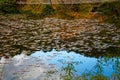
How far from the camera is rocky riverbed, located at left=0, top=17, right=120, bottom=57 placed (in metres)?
14.1

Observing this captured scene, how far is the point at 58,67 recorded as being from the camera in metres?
11.3

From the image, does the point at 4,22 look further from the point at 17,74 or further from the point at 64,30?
the point at 17,74

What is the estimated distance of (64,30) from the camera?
61.6 ft

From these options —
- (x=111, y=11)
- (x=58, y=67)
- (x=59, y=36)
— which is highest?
(x=58, y=67)

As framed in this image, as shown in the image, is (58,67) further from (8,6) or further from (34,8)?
(8,6)

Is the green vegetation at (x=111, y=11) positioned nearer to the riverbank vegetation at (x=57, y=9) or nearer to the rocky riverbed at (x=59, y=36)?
the riverbank vegetation at (x=57, y=9)

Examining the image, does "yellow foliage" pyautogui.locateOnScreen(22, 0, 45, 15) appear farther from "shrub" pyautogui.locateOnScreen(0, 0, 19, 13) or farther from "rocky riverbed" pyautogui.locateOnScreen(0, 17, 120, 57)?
"rocky riverbed" pyautogui.locateOnScreen(0, 17, 120, 57)

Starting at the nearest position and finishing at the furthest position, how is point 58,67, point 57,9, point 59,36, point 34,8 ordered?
1. point 58,67
2. point 59,36
3. point 57,9
4. point 34,8

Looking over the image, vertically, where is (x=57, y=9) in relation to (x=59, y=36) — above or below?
below

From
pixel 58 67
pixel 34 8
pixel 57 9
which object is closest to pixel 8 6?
pixel 34 8

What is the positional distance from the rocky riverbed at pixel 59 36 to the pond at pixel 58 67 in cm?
72

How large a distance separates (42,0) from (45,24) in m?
15.9

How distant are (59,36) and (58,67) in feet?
18.6

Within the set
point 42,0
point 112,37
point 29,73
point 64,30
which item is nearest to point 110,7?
point 42,0
